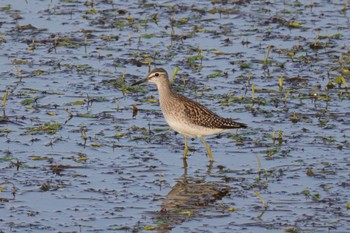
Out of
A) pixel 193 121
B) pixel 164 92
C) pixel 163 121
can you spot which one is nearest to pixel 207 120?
pixel 193 121

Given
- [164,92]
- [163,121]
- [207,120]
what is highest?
[164,92]

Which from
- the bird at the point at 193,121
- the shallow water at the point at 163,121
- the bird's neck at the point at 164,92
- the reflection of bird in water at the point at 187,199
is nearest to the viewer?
the reflection of bird in water at the point at 187,199

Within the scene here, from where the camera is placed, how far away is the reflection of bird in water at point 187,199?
12.4 metres

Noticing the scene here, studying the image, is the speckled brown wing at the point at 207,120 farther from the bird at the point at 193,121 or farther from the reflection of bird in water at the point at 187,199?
the reflection of bird in water at the point at 187,199

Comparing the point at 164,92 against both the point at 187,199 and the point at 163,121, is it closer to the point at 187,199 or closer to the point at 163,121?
the point at 163,121

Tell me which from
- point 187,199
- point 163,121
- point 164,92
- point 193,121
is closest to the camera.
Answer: point 187,199

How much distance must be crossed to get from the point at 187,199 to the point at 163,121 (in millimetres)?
3393

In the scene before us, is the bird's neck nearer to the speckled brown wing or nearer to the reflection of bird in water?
the speckled brown wing

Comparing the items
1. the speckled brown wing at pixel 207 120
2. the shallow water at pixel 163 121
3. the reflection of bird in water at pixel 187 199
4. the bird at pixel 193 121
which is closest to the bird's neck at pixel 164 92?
the bird at pixel 193 121

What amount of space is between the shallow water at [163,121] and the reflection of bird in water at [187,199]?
2 centimetres

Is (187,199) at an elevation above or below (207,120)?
below

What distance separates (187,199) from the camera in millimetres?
13344

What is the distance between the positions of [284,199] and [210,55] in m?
7.34

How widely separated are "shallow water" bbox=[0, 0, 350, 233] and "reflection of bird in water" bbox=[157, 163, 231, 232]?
24 millimetres
